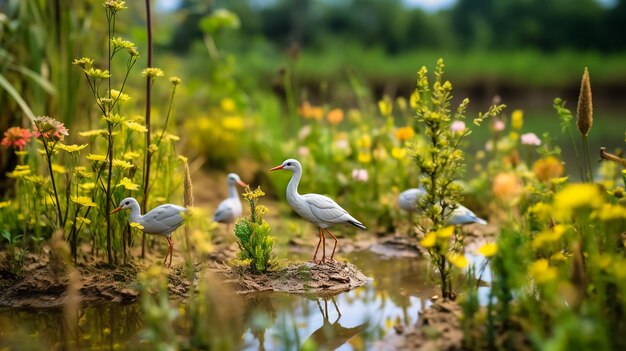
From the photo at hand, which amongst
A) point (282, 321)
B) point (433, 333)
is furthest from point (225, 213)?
point (433, 333)

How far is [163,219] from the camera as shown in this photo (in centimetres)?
380

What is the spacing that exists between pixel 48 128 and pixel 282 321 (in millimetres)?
1695

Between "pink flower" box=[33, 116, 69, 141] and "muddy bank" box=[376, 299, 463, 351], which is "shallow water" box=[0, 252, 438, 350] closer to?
"muddy bank" box=[376, 299, 463, 351]

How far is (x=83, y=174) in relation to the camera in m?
3.77

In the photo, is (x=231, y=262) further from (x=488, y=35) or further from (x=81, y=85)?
(x=488, y=35)

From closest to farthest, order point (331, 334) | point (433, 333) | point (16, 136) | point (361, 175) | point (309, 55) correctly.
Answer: point (433, 333) → point (331, 334) → point (16, 136) → point (361, 175) → point (309, 55)

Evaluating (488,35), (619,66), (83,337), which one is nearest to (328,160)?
(83,337)

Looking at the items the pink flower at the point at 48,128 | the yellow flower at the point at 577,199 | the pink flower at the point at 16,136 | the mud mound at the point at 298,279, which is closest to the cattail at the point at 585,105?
the yellow flower at the point at 577,199

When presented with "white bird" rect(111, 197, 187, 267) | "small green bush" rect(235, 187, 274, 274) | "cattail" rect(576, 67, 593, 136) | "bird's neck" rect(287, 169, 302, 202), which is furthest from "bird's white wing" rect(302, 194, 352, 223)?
"cattail" rect(576, 67, 593, 136)

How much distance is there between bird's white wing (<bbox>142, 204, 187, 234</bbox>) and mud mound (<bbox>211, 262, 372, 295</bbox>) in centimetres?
40

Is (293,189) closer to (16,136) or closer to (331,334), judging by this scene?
(331,334)

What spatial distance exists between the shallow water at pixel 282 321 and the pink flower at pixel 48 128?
3.17ft

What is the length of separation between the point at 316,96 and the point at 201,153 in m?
9.28

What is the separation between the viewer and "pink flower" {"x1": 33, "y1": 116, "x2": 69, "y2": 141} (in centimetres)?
354
